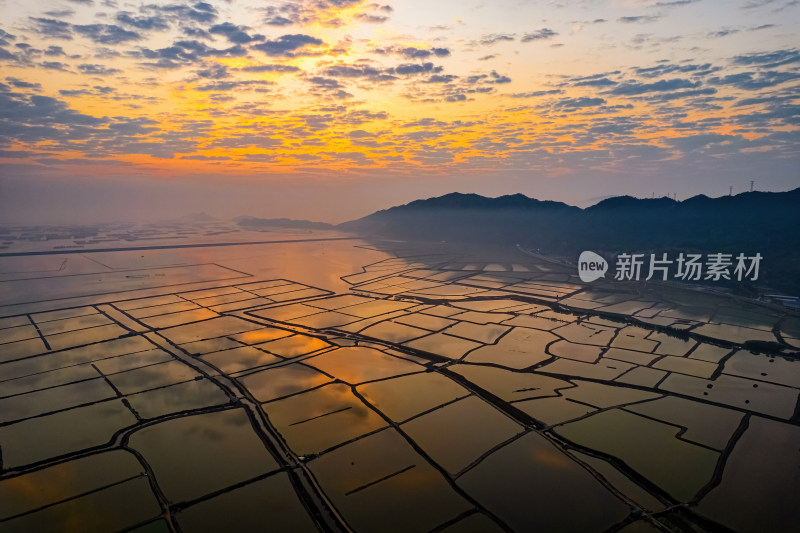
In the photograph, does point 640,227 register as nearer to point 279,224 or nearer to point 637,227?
point 637,227

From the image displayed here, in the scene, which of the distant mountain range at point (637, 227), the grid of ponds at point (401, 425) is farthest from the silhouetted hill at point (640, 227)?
the grid of ponds at point (401, 425)

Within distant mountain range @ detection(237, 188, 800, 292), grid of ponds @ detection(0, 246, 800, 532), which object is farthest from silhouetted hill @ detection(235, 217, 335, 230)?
grid of ponds @ detection(0, 246, 800, 532)

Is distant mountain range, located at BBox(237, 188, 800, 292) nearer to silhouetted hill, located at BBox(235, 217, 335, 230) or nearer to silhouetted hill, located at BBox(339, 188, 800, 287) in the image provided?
silhouetted hill, located at BBox(339, 188, 800, 287)

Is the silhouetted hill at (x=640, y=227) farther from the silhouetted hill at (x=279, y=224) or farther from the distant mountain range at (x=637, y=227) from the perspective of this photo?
the silhouetted hill at (x=279, y=224)

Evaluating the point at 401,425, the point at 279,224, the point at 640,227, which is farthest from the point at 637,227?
the point at 279,224

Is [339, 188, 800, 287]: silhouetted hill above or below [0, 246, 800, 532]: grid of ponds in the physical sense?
above

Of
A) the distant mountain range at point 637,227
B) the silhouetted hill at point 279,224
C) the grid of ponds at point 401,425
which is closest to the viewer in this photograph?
the grid of ponds at point 401,425
